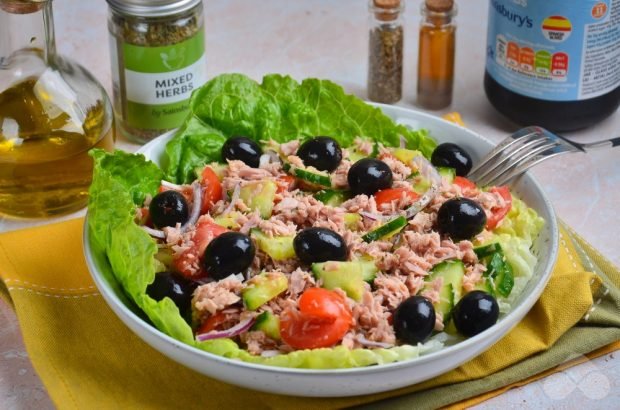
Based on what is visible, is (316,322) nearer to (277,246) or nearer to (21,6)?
(277,246)

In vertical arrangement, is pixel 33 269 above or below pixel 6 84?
below

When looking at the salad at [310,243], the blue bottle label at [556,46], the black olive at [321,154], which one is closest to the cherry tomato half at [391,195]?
the salad at [310,243]

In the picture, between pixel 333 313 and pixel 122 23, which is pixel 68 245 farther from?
pixel 333 313

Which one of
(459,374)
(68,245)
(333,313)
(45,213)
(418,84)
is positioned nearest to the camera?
(333,313)

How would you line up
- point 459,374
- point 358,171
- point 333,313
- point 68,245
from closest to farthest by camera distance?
point 333,313 → point 459,374 → point 358,171 → point 68,245

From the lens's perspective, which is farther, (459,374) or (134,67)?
(134,67)

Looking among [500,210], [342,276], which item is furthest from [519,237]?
[342,276]

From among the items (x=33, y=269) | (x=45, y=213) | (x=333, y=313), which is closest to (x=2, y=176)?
(x=45, y=213)

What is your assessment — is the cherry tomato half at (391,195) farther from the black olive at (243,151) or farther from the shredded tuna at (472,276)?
the black olive at (243,151)
